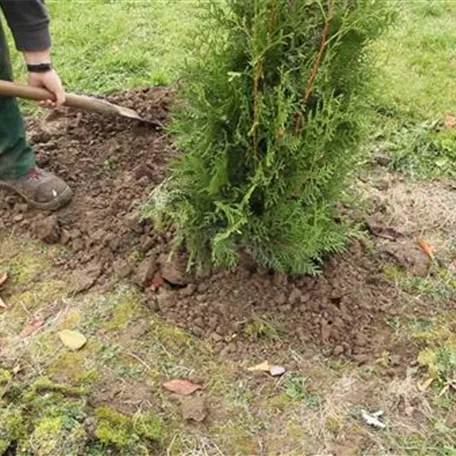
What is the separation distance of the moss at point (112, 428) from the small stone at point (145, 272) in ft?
2.38

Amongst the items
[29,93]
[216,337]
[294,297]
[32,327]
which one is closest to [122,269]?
[32,327]

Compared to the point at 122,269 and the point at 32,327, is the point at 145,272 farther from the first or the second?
the point at 32,327

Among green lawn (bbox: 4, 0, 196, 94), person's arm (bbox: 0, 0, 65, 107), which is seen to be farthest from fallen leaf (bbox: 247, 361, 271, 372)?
green lawn (bbox: 4, 0, 196, 94)

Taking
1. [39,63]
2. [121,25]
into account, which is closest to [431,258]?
[39,63]

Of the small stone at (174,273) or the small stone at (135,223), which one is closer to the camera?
the small stone at (174,273)

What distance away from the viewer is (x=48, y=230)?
3625 mm

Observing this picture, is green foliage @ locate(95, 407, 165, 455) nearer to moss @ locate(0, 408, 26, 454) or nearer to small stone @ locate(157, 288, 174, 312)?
moss @ locate(0, 408, 26, 454)

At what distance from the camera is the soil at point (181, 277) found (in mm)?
3180

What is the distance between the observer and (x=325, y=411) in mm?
2904

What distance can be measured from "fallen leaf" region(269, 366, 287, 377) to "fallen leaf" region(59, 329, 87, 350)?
2.76 feet

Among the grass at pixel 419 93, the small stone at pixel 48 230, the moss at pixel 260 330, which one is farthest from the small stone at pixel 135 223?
the grass at pixel 419 93

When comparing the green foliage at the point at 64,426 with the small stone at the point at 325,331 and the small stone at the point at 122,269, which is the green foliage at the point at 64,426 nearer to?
the small stone at the point at 122,269

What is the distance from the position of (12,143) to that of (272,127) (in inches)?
A: 67.5

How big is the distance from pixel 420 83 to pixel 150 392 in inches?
133
